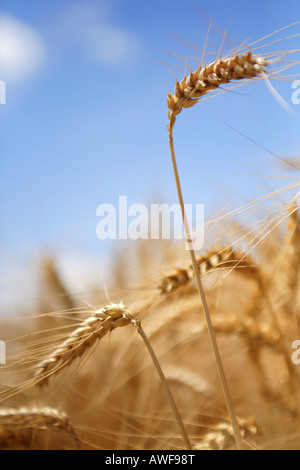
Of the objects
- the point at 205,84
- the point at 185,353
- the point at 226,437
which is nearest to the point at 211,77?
the point at 205,84

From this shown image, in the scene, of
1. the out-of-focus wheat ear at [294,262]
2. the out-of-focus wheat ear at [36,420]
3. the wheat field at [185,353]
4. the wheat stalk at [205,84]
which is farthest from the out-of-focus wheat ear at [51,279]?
the wheat stalk at [205,84]

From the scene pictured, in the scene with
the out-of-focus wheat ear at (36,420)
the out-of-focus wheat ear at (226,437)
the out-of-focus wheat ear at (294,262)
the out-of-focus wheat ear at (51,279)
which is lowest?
the out-of-focus wheat ear at (226,437)

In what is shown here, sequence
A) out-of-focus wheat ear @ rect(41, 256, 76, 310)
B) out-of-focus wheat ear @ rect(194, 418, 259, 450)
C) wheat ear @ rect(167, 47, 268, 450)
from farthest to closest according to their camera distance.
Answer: out-of-focus wheat ear @ rect(41, 256, 76, 310), out-of-focus wheat ear @ rect(194, 418, 259, 450), wheat ear @ rect(167, 47, 268, 450)

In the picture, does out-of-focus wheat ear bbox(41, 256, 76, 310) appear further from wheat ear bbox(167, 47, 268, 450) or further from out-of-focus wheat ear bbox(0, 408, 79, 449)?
wheat ear bbox(167, 47, 268, 450)

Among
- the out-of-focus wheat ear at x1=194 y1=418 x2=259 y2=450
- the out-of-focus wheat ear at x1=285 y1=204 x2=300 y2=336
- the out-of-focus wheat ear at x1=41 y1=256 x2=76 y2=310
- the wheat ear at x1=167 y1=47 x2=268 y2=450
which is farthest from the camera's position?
the out-of-focus wheat ear at x1=41 y1=256 x2=76 y2=310

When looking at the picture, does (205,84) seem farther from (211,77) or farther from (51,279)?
(51,279)

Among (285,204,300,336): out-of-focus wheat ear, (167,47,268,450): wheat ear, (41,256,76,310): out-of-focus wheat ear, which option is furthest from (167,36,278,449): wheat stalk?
(41,256,76,310): out-of-focus wheat ear

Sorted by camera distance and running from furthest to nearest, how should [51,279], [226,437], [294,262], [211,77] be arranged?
[51,279] < [294,262] < [226,437] < [211,77]

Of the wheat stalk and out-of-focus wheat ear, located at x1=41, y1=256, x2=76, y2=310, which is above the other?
out-of-focus wheat ear, located at x1=41, y1=256, x2=76, y2=310

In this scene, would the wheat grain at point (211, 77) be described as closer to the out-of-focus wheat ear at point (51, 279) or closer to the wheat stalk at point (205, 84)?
the wheat stalk at point (205, 84)
